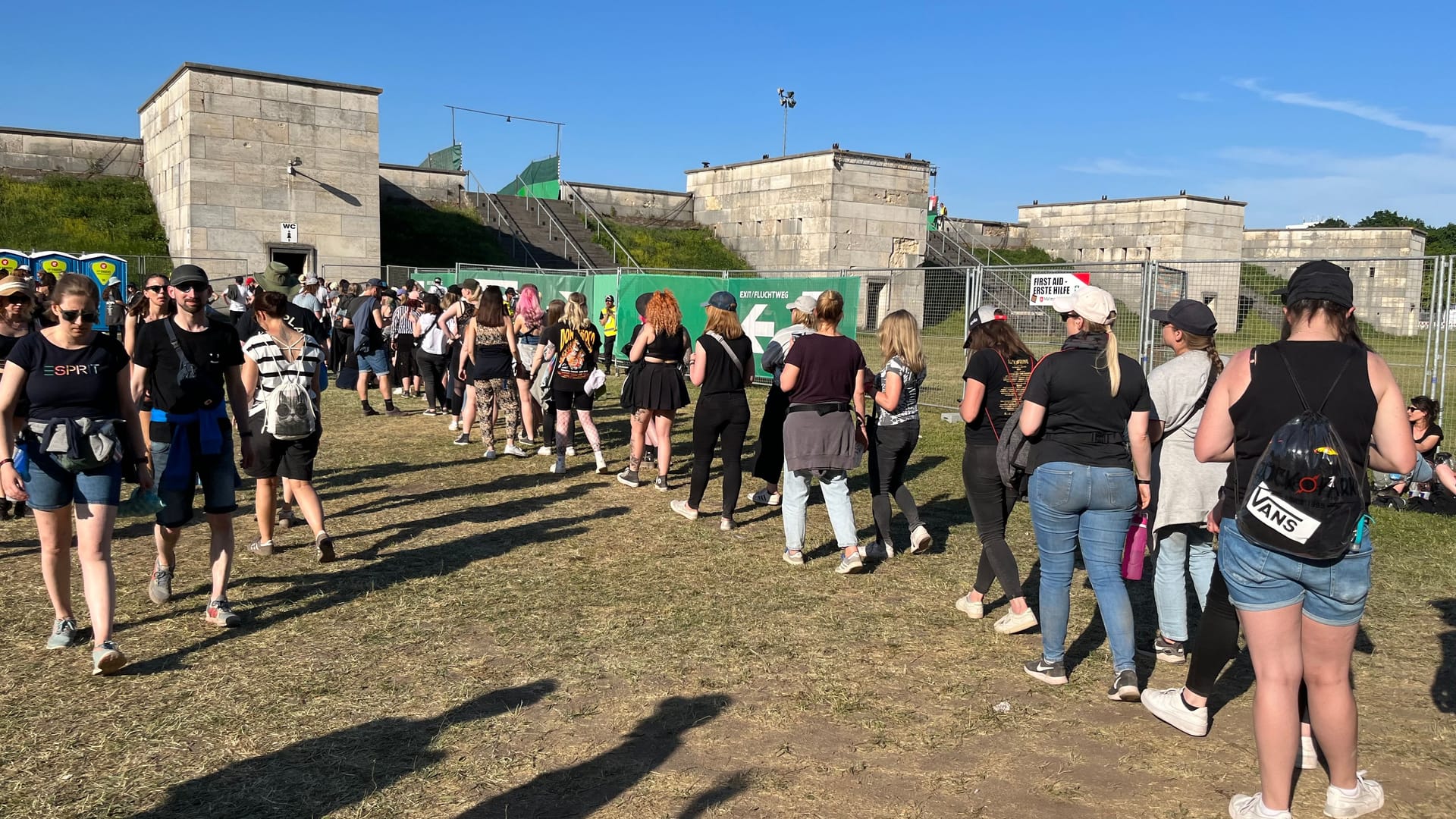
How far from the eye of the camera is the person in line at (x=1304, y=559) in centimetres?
312

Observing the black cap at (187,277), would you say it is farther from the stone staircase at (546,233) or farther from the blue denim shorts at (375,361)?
the stone staircase at (546,233)

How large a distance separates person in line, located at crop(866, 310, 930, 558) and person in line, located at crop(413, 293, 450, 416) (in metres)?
7.07

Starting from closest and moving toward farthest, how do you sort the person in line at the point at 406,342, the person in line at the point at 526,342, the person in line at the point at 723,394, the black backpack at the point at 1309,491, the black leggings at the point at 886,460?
the black backpack at the point at 1309,491 → the black leggings at the point at 886,460 → the person in line at the point at 723,394 → the person in line at the point at 526,342 → the person in line at the point at 406,342

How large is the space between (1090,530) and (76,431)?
455 cm

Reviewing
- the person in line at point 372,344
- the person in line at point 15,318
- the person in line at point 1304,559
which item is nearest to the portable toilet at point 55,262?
the person in line at point 372,344

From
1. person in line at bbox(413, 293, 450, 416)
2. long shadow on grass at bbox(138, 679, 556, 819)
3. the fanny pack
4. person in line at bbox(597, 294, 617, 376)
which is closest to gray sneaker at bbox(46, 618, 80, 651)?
the fanny pack

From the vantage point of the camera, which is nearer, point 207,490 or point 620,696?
point 620,696

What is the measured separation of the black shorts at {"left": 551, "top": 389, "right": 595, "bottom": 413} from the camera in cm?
958

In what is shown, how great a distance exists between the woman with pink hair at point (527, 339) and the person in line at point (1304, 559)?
7754 mm

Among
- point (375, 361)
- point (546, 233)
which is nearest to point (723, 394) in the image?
point (375, 361)

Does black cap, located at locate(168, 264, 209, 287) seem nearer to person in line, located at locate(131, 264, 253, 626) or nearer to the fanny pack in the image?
person in line, located at locate(131, 264, 253, 626)

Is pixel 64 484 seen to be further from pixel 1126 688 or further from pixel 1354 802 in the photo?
pixel 1354 802

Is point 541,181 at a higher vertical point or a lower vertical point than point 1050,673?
higher

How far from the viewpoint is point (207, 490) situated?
516 centimetres
